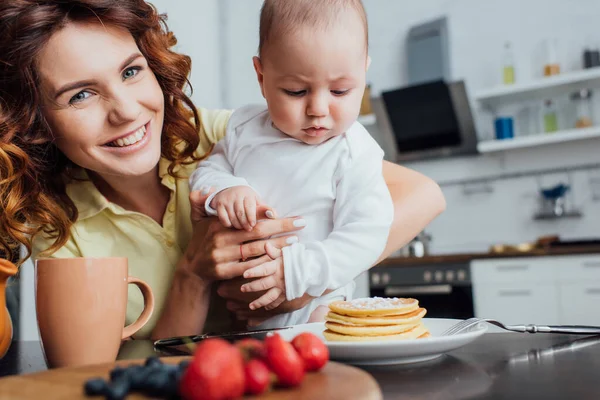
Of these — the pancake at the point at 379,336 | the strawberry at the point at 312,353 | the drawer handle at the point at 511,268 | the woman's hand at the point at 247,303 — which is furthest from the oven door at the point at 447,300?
the strawberry at the point at 312,353

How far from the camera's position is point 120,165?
3.92 feet

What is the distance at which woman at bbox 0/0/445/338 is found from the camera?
1138 mm

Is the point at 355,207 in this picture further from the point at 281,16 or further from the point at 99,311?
the point at 99,311

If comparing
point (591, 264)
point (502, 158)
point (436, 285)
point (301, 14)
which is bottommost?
point (436, 285)

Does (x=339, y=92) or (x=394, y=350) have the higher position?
(x=339, y=92)

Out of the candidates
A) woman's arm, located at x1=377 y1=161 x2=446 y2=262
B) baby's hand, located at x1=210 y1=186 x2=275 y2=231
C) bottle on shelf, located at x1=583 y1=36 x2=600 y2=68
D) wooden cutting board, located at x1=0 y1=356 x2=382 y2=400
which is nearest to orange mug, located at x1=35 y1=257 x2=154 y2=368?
wooden cutting board, located at x1=0 y1=356 x2=382 y2=400

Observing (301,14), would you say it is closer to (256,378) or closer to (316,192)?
(316,192)

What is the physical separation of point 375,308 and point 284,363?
0.28m

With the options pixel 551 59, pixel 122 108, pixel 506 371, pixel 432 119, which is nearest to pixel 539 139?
pixel 551 59

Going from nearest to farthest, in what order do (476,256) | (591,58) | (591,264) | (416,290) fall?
(591,264) < (476,256) < (416,290) < (591,58)

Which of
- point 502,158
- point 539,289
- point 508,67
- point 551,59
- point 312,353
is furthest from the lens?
point 502,158

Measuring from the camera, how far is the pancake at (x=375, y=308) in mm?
762

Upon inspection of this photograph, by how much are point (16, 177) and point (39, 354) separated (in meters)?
0.38

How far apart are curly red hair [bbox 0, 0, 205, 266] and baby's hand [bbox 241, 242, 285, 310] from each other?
1.66 ft
